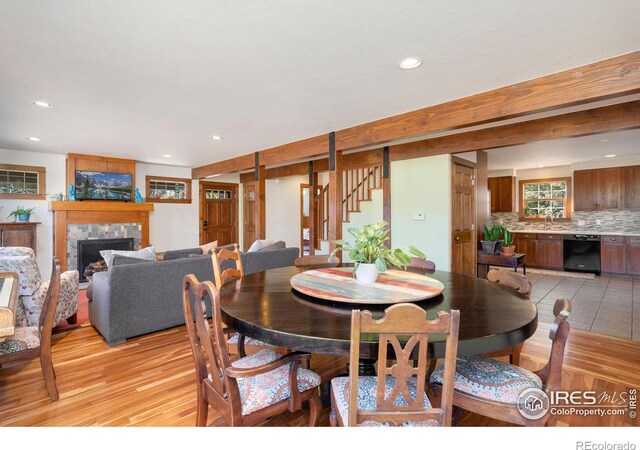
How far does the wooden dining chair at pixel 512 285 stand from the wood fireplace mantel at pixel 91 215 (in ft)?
19.9

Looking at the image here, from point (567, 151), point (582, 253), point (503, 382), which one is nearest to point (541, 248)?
point (582, 253)

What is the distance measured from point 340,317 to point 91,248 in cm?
626

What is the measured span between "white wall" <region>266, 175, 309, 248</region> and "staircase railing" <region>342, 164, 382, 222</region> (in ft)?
7.73

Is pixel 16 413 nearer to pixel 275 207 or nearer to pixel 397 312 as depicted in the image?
pixel 397 312

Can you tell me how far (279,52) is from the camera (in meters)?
2.22

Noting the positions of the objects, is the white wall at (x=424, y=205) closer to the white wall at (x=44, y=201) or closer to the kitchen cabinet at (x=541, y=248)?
the kitchen cabinet at (x=541, y=248)

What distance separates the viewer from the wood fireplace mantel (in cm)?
557

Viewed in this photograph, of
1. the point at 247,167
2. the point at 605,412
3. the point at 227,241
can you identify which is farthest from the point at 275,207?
the point at 605,412

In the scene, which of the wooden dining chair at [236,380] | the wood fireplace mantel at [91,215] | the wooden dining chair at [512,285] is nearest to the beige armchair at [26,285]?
the wooden dining chair at [236,380]

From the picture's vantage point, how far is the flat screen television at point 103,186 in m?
5.84

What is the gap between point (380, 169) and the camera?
18.8ft

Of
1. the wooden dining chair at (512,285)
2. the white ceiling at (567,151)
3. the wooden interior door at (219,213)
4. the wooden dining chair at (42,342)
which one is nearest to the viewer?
the wooden dining chair at (512,285)

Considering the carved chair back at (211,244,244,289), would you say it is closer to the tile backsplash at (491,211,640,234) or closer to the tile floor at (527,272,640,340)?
the tile floor at (527,272,640,340)

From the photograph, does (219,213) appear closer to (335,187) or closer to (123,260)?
(335,187)
